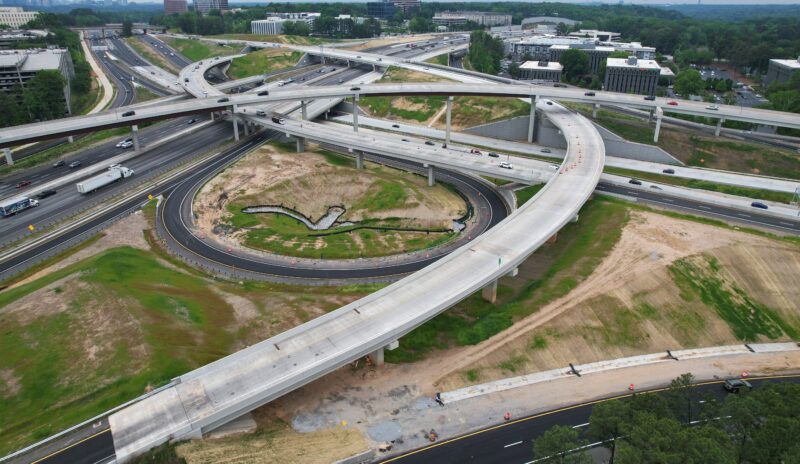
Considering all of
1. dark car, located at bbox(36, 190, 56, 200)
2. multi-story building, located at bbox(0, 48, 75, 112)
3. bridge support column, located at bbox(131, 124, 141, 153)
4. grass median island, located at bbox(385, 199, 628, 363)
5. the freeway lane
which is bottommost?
the freeway lane

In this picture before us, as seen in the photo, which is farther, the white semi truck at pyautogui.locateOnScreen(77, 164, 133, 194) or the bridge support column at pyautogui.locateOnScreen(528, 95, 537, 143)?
the bridge support column at pyautogui.locateOnScreen(528, 95, 537, 143)

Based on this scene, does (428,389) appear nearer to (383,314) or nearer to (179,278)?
(383,314)

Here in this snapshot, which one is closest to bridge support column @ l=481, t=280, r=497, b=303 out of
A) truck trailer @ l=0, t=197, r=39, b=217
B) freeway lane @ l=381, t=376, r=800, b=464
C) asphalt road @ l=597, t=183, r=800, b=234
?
freeway lane @ l=381, t=376, r=800, b=464

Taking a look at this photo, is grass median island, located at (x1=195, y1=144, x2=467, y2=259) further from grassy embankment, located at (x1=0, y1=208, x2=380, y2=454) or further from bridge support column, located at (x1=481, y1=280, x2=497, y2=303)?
bridge support column, located at (x1=481, y1=280, x2=497, y2=303)

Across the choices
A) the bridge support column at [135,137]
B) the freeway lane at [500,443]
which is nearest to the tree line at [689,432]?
the freeway lane at [500,443]

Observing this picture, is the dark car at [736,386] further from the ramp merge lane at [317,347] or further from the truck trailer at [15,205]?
the truck trailer at [15,205]

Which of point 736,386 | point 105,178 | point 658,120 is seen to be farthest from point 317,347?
point 658,120
